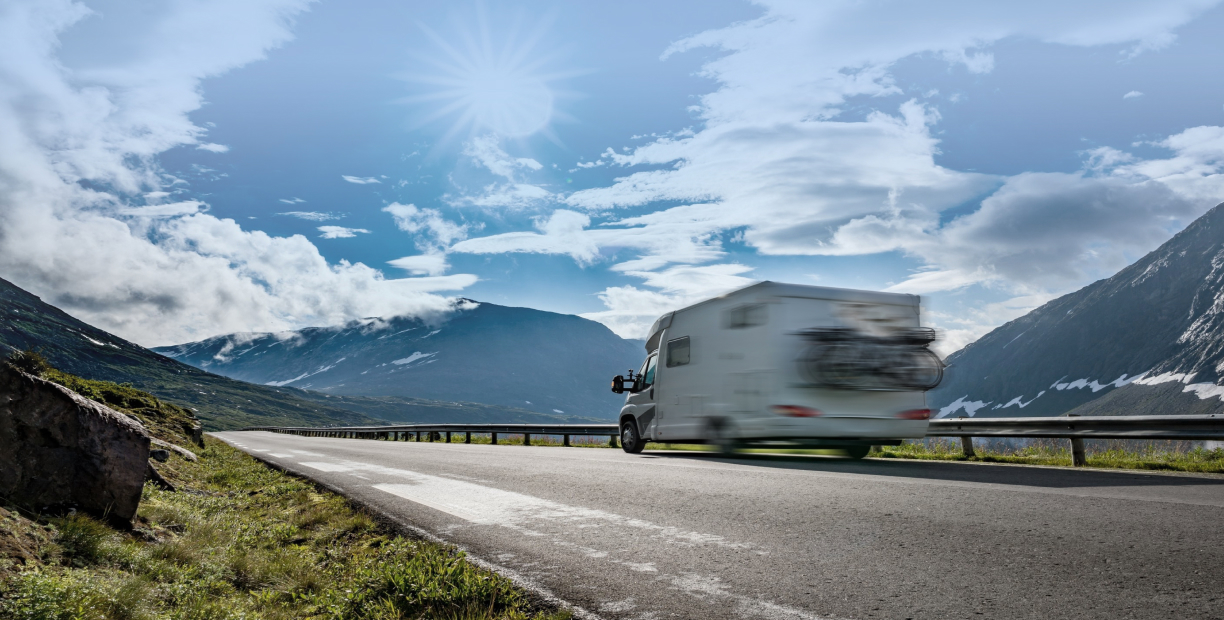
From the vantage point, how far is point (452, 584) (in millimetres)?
3908

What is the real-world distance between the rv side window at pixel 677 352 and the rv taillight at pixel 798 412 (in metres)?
2.77

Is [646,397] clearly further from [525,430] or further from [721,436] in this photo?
[525,430]

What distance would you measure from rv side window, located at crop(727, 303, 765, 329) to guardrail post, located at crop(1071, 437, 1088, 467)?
184 inches

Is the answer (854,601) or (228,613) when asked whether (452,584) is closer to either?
(228,613)

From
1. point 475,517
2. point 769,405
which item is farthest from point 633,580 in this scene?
point 769,405

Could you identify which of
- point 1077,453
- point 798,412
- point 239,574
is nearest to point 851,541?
point 239,574

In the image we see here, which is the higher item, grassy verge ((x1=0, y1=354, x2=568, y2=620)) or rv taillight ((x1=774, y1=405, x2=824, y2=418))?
rv taillight ((x1=774, y1=405, x2=824, y2=418))

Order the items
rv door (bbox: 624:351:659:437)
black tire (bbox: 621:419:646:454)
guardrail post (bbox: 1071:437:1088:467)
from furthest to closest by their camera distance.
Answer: black tire (bbox: 621:419:646:454) → rv door (bbox: 624:351:659:437) → guardrail post (bbox: 1071:437:1088:467)

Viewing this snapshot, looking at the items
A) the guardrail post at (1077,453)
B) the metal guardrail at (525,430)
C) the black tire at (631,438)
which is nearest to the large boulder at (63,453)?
the guardrail post at (1077,453)

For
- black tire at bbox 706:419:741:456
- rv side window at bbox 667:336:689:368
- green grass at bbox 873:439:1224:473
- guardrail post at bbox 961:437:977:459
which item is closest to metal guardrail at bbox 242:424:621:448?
rv side window at bbox 667:336:689:368

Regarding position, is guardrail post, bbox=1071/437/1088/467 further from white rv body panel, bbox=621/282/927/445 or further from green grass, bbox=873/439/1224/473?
white rv body panel, bbox=621/282/927/445

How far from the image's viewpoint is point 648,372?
1589 centimetres

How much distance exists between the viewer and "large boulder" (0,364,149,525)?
14.8 feet

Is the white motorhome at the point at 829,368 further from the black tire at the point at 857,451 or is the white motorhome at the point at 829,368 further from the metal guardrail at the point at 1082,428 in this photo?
the black tire at the point at 857,451
